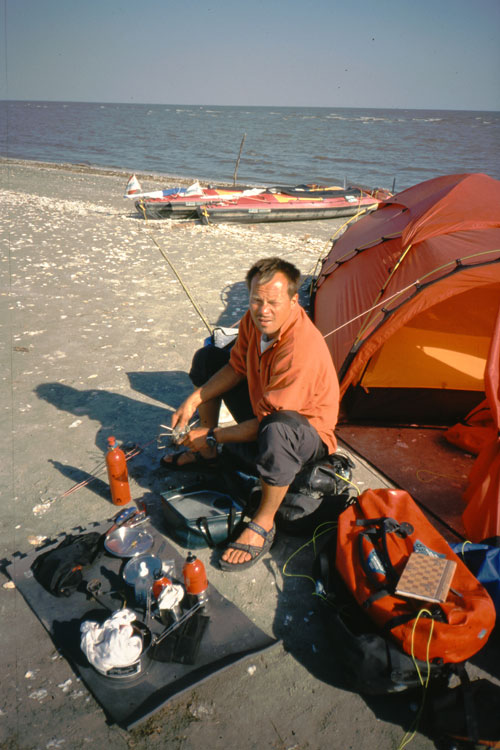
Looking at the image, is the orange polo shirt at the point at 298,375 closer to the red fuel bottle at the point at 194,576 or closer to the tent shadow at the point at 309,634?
the tent shadow at the point at 309,634

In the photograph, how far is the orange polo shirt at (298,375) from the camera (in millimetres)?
2949

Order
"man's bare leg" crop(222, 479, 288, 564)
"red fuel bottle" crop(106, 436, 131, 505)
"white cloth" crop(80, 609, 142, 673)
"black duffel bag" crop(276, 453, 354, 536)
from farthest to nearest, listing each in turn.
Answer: "red fuel bottle" crop(106, 436, 131, 505)
"black duffel bag" crop(276, 453, 354, 536)
"man's bare leg" crop(222, 479, 288, 564)
"white cloth" crop(80, 609, 142, 673)

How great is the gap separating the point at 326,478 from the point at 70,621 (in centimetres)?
169

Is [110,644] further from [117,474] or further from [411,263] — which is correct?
[411,263]

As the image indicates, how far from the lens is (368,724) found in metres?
2.20

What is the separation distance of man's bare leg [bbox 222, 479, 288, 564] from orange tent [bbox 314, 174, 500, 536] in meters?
1.45

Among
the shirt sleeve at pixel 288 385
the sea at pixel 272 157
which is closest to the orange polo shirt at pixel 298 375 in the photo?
the shirt sleeve at pixel 288 385

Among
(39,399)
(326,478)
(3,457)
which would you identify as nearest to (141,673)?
(326,478)

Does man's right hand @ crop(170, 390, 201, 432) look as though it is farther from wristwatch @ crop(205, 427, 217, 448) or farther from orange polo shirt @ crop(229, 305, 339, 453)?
orange polo shirt @ crop(229, 305, 339, 453)

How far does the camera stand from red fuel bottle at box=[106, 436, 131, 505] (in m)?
3.28

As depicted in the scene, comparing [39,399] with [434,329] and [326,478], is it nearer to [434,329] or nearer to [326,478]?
[326,478]

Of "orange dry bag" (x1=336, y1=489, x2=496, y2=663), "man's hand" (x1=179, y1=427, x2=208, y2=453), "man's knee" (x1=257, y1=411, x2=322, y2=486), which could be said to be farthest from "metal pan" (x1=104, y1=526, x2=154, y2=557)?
"orange dry bag" (x1=336, y1=489, x2=496, y2=663)

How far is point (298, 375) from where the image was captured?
2.94 meters

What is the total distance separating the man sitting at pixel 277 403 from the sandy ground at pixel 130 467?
288mm
